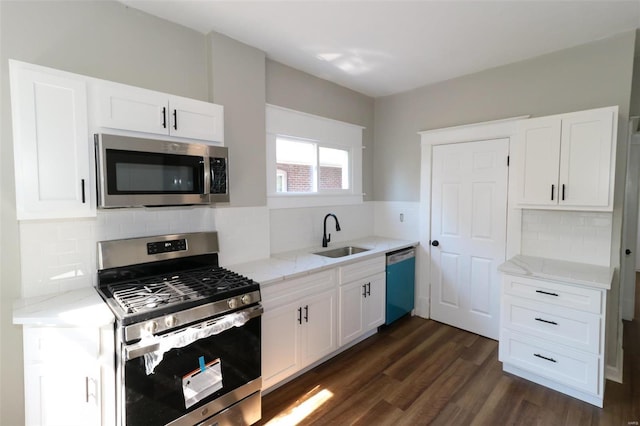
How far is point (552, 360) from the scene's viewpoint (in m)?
2.37

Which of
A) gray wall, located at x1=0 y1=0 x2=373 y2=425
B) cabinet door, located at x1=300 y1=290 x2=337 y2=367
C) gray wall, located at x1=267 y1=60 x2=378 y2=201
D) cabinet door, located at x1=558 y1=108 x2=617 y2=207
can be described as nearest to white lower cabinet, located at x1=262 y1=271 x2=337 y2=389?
cabinet door, located at x1=300 y1=290 x2=337 y2=367

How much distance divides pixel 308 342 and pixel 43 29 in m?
2.64

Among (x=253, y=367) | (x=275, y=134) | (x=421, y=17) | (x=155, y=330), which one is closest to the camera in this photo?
(x=155, y=330)

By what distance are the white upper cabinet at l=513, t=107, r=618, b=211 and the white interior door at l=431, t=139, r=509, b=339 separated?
0.38 m

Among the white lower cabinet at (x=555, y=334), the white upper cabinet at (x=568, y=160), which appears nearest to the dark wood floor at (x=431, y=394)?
the white lower cabinet at (x=555, y=334)

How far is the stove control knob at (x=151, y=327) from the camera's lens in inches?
60.2

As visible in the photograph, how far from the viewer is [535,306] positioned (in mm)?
2430

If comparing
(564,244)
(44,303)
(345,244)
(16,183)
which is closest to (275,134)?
(345,244)

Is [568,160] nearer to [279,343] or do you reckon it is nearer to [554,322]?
[554,322]

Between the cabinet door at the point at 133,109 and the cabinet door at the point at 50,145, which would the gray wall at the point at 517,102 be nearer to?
the cabinet door at the point at 133,109

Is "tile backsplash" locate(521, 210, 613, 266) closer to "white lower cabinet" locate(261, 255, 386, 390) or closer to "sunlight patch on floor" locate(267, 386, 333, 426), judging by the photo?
"white lower cabinet" locate(261, 255, 386, 390)

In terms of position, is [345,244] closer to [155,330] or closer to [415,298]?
[415,298]

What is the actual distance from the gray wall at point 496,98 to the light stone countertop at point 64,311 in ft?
10.4

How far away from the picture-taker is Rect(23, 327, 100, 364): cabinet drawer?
4.85 feet
